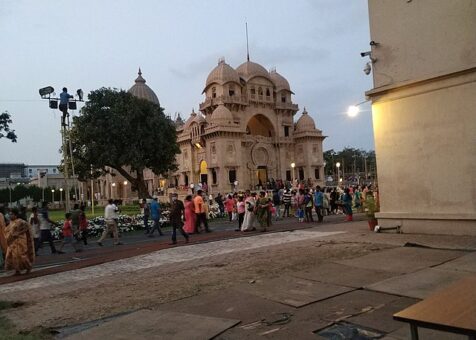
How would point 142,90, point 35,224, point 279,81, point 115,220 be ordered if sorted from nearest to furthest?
point 35,224 → point 115,220 → point 279,81 → point 142,90

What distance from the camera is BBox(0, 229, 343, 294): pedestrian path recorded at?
9.60m

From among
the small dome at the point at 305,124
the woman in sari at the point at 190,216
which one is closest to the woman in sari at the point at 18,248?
the woman in sari at the point at 190,216

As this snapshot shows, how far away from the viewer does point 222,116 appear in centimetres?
5325

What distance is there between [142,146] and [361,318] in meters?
35.7

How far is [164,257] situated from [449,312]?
9146 mm

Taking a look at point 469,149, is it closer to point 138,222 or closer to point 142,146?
point 138,222

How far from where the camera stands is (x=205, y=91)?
60.4 m

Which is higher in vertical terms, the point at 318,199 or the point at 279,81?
the point at 279,81

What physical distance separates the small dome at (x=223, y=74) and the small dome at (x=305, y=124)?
1184 cm

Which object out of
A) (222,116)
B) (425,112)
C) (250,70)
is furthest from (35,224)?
(250,70)

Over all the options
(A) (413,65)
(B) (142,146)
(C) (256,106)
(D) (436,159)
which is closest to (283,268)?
(D) (436,159)

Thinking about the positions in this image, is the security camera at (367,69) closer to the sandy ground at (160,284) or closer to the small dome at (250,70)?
the sandy ground at (160,284)

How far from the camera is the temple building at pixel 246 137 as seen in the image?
53.8m

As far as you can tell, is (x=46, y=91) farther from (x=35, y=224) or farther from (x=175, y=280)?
(x=175, y=280)
